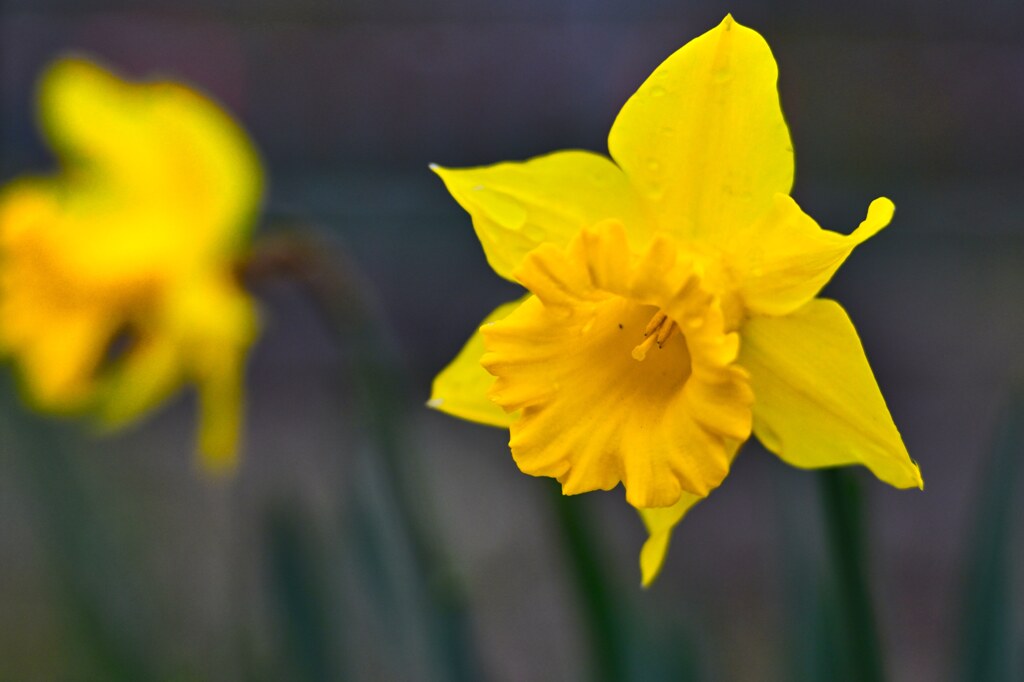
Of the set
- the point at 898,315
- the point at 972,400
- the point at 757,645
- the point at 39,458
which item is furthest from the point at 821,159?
the point at 39,458

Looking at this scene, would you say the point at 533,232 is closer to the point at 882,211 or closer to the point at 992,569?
the point at 882,211

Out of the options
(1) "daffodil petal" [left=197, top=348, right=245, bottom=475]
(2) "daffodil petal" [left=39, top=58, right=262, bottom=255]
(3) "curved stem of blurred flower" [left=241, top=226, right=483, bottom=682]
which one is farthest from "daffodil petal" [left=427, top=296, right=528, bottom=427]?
(2) "daffodil petal" [left=39, top=58, right=262, bottom=255]

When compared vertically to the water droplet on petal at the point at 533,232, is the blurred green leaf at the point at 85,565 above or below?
below

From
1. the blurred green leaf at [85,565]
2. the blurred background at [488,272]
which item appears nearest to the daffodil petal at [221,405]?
the blurred green leaf at [85,565]

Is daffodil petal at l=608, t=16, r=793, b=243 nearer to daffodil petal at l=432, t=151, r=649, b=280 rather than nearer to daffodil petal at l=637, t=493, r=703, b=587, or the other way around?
daffodil petal at l=432, t=151, r=649, b=280

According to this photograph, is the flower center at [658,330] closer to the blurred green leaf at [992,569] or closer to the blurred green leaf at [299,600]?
the blurred green leaf at [992,569]

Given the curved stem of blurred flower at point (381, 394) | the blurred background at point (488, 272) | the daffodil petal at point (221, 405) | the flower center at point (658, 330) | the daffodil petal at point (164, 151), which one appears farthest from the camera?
the blurred background at point (488, 272)
